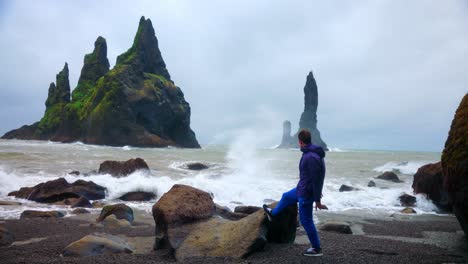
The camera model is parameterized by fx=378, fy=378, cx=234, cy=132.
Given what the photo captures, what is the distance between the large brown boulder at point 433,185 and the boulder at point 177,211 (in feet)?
34.9

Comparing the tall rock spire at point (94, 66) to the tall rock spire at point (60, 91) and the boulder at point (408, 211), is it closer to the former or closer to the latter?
the tall rock spire at point (60, 91)

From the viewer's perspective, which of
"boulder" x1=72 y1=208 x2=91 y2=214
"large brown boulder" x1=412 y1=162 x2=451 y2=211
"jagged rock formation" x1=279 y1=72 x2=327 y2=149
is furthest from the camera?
"jagged rock formation" x1=279 y1=72 x2=327 y2=149

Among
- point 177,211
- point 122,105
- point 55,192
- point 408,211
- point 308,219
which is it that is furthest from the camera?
point 122,105

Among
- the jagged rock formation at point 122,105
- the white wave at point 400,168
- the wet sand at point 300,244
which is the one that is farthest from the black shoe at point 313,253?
the jagged rock formation at point 122,105

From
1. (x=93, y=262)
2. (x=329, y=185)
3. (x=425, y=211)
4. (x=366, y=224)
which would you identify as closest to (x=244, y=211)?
(x=366, y=224)

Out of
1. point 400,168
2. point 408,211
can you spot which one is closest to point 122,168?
point 408,211

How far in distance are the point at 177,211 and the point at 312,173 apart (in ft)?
9.64

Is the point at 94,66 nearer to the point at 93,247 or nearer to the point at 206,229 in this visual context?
the point at 93,247

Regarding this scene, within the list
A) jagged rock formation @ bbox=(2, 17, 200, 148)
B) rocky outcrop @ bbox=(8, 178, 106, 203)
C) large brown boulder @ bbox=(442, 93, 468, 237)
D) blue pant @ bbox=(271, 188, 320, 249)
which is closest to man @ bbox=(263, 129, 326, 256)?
blue pant @ bbox=(271, 188, 320, 249)

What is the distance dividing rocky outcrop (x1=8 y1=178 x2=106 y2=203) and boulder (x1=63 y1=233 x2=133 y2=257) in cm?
806

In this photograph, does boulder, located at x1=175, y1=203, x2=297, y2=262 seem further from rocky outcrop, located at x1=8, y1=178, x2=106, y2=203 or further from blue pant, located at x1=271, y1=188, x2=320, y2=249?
rocky outcrop, located at x1=8, y1=178, x2=106, y2=203

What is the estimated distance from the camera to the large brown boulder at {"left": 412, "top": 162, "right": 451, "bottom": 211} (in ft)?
48.1

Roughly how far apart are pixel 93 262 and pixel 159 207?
1831mm

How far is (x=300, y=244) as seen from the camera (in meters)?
7.75
